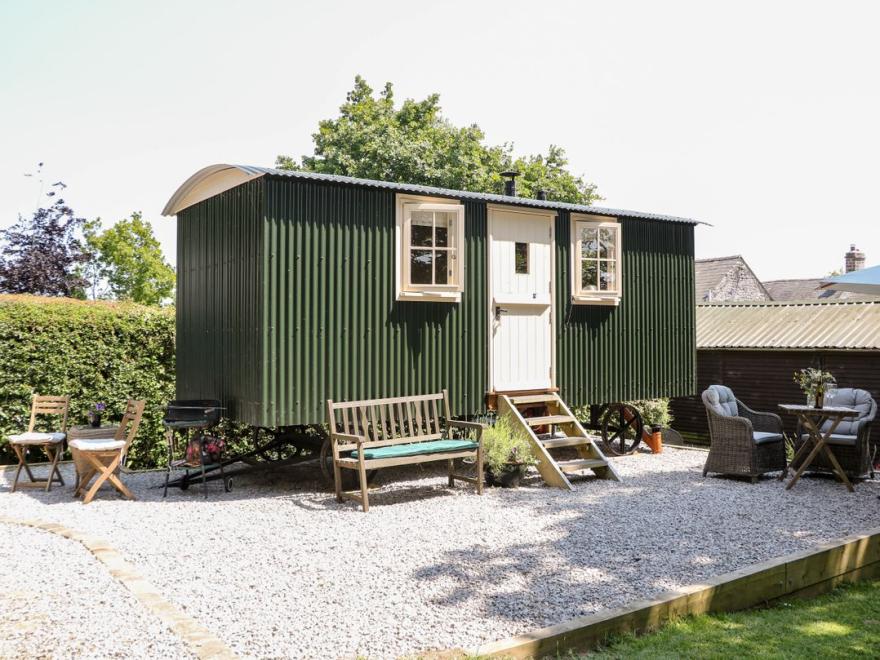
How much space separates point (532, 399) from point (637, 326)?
2.23 meters

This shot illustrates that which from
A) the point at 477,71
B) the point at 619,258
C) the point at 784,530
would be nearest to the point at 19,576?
the point at 784,530

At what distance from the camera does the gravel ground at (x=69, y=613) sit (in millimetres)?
3432

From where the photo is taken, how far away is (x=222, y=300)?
826 centimetres

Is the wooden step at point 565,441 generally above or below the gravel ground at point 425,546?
above

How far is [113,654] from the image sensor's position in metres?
3.37

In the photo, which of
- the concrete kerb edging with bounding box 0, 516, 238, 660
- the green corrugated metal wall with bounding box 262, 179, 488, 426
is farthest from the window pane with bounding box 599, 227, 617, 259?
the concrete kerb edging with bounding box 0, 516, 238, 660

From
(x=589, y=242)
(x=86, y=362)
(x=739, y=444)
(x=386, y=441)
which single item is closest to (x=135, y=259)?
(x=86, y=362)

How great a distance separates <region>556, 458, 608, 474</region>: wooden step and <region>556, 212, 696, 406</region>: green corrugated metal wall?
1.25m

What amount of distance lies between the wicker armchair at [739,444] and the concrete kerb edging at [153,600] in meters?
6.30

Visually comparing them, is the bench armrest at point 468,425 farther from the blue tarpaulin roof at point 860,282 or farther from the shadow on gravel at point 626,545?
the blue tarpaulin roof at point 860,282

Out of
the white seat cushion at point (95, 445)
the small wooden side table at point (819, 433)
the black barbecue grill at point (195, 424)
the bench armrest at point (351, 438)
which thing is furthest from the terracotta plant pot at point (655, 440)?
the white seat cushion at point (95, 445)

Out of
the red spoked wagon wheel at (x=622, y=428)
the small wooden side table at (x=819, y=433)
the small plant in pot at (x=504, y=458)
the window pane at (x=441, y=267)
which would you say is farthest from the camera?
the red spoked wagon wheel at (x=622, y=428)

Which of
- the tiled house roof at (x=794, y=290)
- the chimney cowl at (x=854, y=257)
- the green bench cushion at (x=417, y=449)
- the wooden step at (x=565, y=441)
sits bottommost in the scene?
the wooden step at (x=565, y=441)

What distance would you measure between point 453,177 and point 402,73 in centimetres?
478
